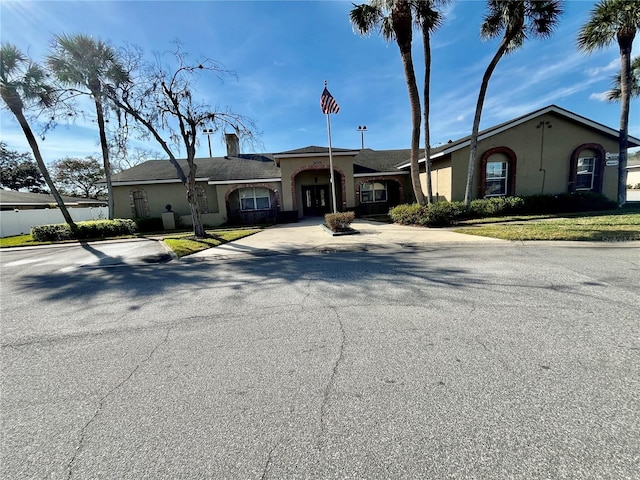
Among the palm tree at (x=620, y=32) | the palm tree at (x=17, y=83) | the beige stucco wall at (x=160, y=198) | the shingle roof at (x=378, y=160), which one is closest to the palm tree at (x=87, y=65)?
the palm tree at (x=17, y=83)

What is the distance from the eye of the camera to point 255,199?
19.6 metres

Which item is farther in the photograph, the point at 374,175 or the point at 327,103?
the point at 374,175

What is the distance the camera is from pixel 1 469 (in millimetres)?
1710

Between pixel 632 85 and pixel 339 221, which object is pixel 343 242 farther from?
pixel 632 85

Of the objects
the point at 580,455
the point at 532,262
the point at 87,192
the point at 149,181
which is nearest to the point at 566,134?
the point at 532,262

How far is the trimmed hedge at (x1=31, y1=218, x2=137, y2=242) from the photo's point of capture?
14172 millimetres

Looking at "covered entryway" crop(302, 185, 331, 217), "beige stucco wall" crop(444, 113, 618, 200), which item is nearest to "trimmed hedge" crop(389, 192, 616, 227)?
"beige stucco wall" crop(444, 113, 618, 200)

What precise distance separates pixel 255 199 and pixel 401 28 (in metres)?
12.8

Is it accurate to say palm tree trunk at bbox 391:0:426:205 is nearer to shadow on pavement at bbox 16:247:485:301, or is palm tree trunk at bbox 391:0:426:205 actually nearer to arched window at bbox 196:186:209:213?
shadow on pavement at bbox 16:247:485:301

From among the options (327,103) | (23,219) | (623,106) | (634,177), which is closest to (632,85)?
(623,106)

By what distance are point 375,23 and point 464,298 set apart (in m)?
14.2

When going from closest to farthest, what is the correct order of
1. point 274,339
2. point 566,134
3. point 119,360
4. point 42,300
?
point 119,360, point 274,339, point 42,300, point 566,134

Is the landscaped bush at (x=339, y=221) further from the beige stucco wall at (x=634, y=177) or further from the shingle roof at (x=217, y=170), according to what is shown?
the beige stucco wall at (x=634, y=177)

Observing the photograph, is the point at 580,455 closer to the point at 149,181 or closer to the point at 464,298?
the point at 464,298
